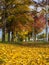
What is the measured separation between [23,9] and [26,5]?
708mm

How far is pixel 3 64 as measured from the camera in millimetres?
6812

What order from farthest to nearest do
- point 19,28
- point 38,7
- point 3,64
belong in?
point 19,28
point 38,7
point 3,64

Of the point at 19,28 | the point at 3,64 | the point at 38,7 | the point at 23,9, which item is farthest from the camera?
the point at 19,28

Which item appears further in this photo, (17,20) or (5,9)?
(17,20)

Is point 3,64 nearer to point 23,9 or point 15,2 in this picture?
point 15,2

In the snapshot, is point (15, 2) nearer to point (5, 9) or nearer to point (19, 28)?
point (5, 9)

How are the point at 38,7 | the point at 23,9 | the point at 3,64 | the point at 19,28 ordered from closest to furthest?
the point at 3,64
the point at 38,7
the point at 23,9
the point at 19,28

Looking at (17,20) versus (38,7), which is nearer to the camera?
(38,7)

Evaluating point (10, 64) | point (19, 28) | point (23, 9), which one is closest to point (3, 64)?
point (10, 64)

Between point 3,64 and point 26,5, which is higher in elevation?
point 26,5

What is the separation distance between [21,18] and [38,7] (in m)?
3.26

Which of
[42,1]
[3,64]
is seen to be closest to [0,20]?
[42,1]

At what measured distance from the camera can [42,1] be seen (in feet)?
88.9

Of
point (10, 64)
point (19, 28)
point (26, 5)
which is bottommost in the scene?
point (10, 64)
